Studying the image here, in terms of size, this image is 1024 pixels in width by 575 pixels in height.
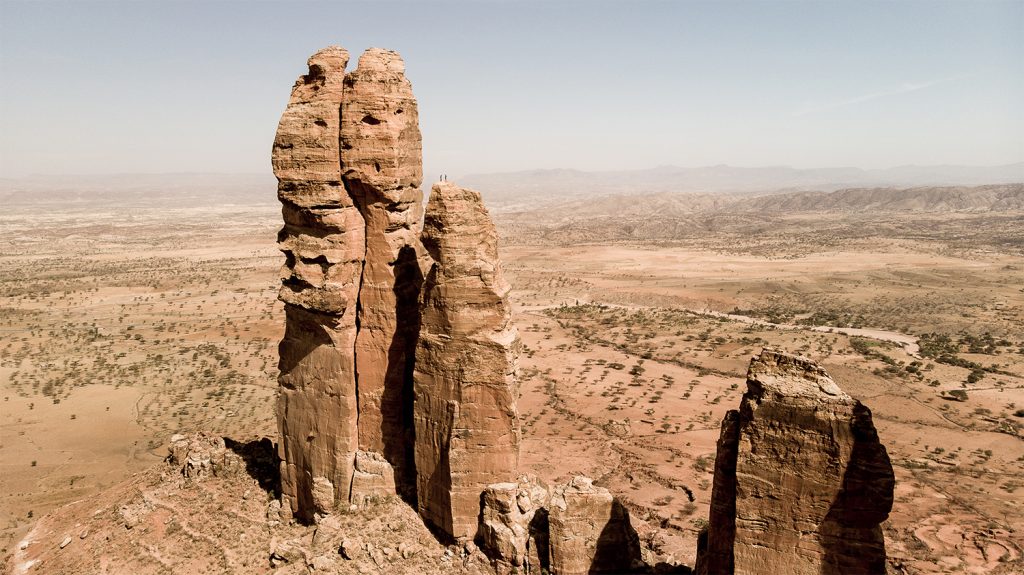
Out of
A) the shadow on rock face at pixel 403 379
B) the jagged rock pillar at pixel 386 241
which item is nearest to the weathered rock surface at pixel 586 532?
the shadow on rock face at pixel 403 379

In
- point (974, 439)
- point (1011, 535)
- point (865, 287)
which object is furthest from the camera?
point (865, 287)

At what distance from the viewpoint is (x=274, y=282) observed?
3580 inches

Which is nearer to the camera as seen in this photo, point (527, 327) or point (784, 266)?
point (527, 327)

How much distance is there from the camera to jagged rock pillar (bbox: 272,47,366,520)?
15.5m

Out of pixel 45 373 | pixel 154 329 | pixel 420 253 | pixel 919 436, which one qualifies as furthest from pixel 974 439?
pixel 154 329

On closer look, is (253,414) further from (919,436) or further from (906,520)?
(919,436)

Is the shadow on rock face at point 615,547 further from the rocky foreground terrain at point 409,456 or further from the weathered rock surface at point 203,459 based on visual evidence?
the weathered rock surface at point 203,459

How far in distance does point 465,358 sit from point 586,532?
17.2 ft

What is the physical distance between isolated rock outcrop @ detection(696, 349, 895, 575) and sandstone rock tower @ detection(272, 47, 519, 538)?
235 inches

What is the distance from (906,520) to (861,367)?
23959 millimetres

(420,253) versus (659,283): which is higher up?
(420,253)

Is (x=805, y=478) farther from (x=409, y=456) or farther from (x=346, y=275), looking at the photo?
(x=346, y=275)

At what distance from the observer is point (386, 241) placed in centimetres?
1619

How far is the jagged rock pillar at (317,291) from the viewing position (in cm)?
1550
